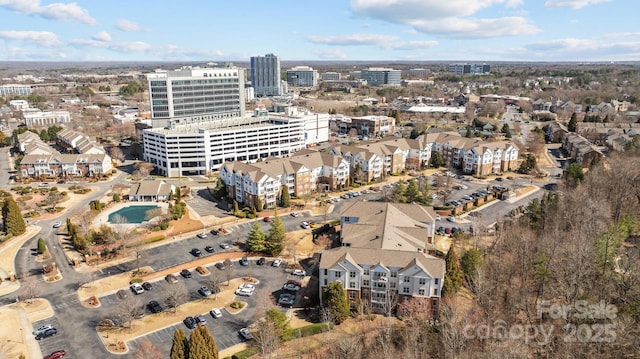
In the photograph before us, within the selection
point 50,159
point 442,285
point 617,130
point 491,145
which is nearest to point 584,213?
point 442,285

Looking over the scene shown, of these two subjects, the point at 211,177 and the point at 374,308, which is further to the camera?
the point at 211,177

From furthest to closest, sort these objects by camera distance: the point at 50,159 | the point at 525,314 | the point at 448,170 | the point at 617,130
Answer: the point at 617,130
the point at 448,170
the point at 50,159
the point at 525,314

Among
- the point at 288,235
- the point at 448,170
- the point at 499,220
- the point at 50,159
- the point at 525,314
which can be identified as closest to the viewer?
the point at 525,314

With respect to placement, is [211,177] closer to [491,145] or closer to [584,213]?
[491,145]

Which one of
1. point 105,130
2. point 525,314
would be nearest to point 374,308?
point 525,314

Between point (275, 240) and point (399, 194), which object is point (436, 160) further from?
point (275, 240)

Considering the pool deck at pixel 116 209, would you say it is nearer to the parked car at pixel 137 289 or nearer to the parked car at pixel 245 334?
the parked car at pixel 137 289

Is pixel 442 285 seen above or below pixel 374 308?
above

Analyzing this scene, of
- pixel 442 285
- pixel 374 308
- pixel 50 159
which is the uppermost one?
pixel 50 159

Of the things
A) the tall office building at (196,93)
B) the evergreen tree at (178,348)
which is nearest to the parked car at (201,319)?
the evergreen tree at (178,348)
